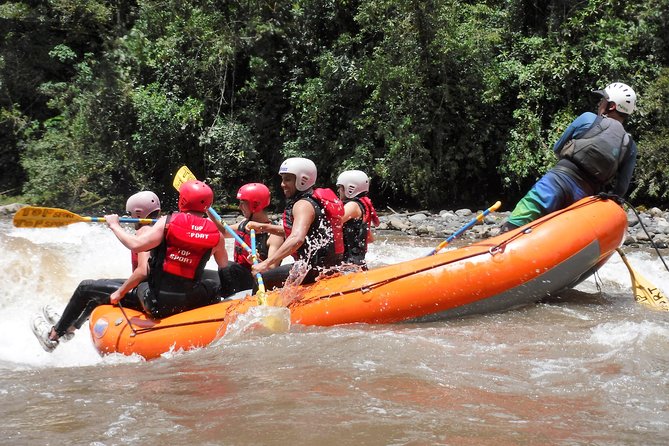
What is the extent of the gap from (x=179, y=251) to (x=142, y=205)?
2.56ft

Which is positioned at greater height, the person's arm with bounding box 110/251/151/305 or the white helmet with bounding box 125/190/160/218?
the white helmet with bounding box 125/190/160/218

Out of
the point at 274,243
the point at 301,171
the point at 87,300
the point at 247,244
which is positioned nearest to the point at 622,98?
the point at 301,171

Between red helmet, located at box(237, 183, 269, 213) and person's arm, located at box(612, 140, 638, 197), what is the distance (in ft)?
8.57

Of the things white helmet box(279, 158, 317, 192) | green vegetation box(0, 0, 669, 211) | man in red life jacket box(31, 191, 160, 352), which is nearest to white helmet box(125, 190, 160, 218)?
man in red life jacket box(31, 191, 160, 352)

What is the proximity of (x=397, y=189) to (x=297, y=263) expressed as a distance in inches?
423

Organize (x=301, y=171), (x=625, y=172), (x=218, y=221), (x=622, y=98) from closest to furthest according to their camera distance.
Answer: (x=301, y=171), (x=622, y=98), (x=625, y=172), (x=218, y=221)

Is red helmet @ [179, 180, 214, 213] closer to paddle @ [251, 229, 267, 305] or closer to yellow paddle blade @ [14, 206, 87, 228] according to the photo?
paddle @ [251, 229, 267, 305]

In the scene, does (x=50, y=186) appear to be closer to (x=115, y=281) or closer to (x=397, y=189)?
(x=397, y=189)

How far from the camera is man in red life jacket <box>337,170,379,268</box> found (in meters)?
5.59

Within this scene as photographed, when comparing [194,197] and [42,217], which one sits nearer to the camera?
[194,197]

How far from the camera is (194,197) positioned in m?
4.68

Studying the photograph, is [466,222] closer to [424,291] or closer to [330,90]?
[330,90]

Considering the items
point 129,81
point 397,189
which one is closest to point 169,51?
point 129,81

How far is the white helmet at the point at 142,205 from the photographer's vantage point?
17.3 feet
